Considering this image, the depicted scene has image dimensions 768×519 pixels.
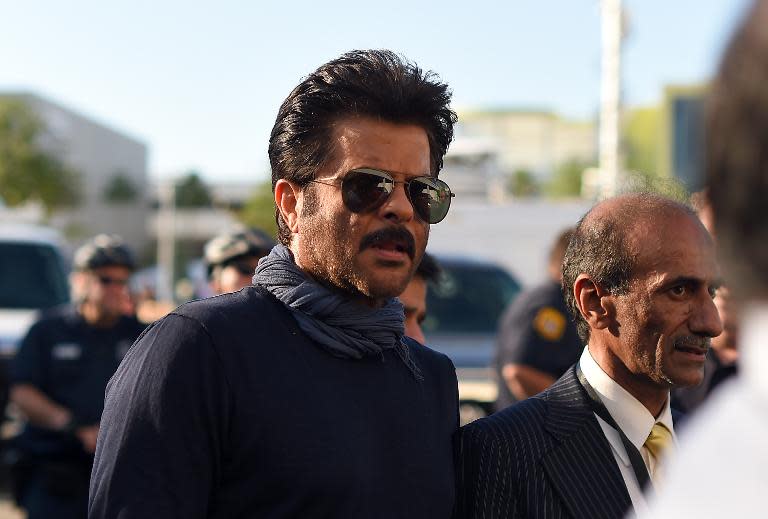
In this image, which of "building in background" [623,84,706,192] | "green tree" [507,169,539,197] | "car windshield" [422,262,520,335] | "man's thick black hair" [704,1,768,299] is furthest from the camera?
"green tree" [507,169,539,197]

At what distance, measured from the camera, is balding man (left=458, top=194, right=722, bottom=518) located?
2.42m

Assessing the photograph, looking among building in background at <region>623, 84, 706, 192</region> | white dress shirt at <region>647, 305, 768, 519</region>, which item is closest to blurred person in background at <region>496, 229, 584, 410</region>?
building in background at <region>623, 84, 706, 192</region>

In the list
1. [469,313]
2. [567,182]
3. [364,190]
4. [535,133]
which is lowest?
[567,182]

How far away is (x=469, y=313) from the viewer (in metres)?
9.61

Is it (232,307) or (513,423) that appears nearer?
(232,307)

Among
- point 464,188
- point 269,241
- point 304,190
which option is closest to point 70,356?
point 269,241

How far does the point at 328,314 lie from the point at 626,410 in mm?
771

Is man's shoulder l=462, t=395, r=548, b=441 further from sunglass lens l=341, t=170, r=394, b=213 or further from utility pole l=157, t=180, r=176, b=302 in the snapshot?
utility pole l=157, t=180, r=176, b=302

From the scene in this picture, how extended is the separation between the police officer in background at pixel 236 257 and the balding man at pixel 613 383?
241 cm

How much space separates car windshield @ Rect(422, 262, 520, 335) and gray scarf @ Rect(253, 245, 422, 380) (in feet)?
22.5

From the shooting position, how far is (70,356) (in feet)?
19.2

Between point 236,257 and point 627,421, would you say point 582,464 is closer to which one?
point 627,421

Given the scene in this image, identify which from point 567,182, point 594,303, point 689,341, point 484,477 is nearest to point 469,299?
point 594,303

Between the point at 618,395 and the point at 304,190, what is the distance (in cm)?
89
